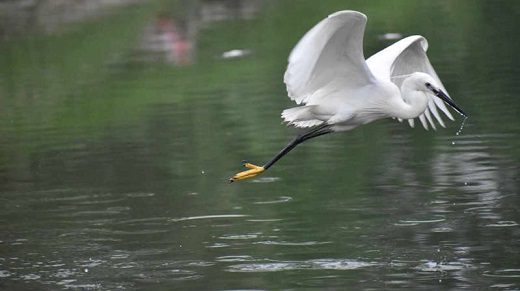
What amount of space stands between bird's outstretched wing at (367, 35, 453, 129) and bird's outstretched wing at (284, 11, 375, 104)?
39 centimetres

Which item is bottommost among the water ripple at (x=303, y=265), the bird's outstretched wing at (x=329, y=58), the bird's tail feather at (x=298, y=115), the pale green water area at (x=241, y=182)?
the pale green water area at (x=241, y=182)

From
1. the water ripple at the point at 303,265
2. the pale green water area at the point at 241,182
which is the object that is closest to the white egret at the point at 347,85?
the pale green water area at the point at 241,182

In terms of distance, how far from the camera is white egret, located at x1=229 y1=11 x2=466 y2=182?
31.4 ft

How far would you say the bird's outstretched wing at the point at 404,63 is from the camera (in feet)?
35.3

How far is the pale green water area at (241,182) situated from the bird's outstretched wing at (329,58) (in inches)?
43.1

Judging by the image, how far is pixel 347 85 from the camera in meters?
10.5

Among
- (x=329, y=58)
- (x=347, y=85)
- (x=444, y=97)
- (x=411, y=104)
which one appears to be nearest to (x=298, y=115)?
(x=347, y=85)

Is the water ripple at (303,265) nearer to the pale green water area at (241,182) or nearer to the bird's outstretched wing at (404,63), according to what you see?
the pale green water area at (241,182)

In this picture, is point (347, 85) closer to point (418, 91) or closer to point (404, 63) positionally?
point (418, 91)

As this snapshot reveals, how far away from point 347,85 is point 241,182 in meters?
2.31

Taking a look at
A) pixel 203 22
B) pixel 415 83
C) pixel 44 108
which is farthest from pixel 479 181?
pixel 203 22

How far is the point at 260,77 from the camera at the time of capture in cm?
1911

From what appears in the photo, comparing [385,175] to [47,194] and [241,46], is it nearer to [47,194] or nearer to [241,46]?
[47,194]

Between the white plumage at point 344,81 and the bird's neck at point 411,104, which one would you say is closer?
the white plumage at point 344,81
